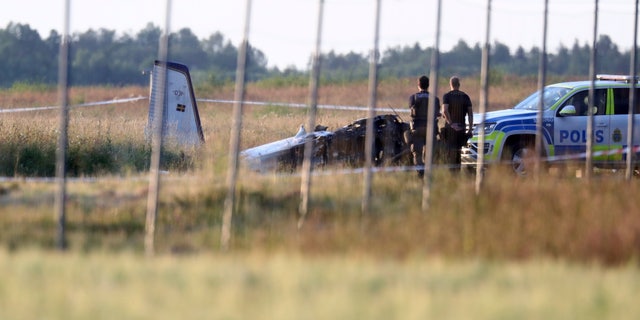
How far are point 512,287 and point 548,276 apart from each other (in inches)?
23.9

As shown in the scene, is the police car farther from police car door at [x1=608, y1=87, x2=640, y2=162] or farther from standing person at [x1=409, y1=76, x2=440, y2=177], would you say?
standing person at [x1=409, y1=76, x2=440, y2=177]

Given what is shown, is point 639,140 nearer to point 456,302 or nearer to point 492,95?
point 456,302

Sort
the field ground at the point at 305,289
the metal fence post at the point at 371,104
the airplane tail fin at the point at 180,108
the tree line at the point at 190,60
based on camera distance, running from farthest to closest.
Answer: the tree line at the point at 190,60, the airplane tail fin at the point at 180,108, the metal fence post at the point at 371,104, the field ground at the point at 305,289

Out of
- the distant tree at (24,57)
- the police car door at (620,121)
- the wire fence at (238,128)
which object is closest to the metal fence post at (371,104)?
the wire fence at (238,128)

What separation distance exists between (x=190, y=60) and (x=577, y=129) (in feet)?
140

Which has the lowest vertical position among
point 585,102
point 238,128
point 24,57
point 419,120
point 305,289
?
point 305,289

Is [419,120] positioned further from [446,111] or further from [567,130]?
[567,130]

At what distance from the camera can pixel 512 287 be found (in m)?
10.3

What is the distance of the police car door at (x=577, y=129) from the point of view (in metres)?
22.5

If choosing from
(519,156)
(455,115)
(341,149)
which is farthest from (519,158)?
(341,149)

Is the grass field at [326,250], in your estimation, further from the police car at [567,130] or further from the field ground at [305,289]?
the police car at [567,130]

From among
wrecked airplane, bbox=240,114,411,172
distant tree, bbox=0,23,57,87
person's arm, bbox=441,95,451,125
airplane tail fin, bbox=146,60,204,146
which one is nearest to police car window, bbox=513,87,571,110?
person's arm, bbox=441,95,451,125

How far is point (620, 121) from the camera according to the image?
22797 mm

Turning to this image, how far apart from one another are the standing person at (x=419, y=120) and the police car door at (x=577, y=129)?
95.6 inches
